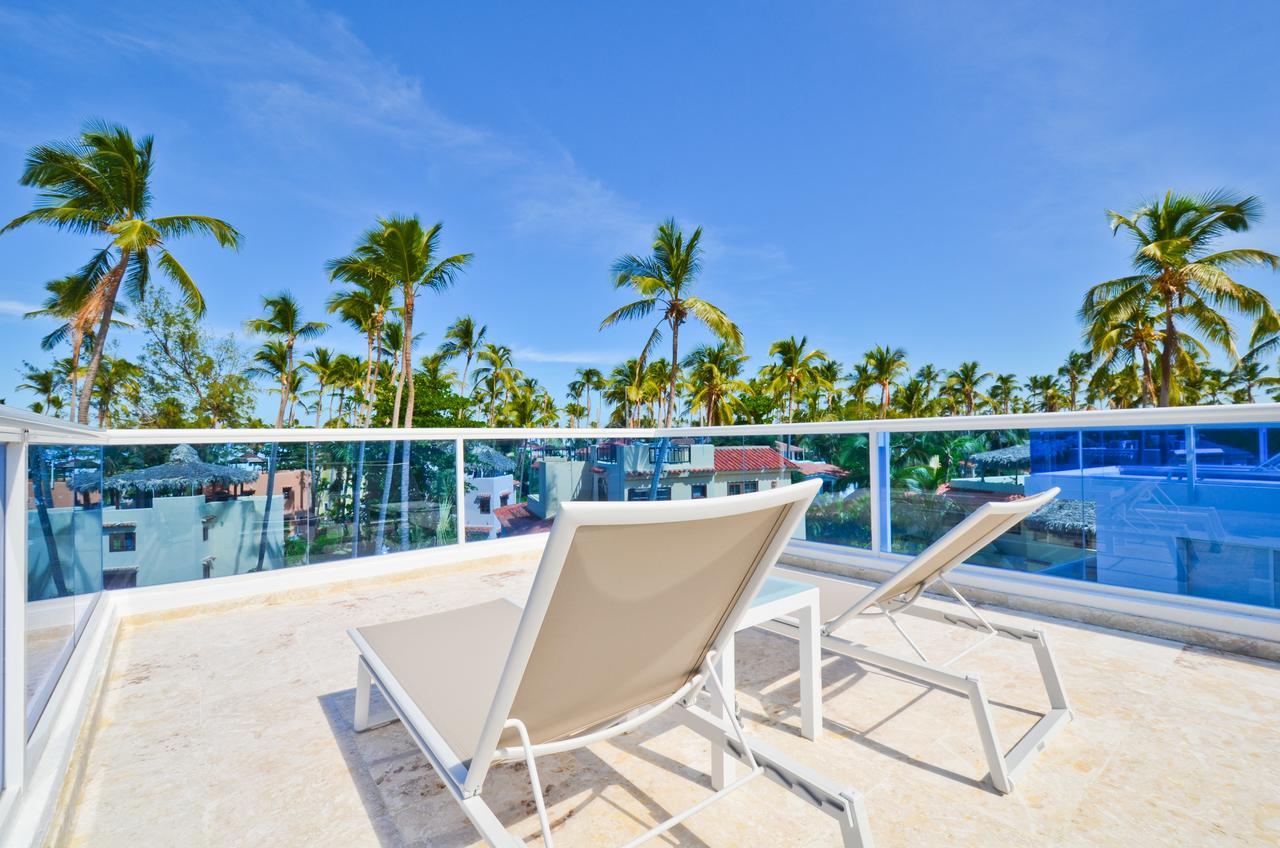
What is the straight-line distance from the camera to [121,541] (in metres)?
3.91

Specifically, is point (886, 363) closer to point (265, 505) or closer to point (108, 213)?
point (108, 213)

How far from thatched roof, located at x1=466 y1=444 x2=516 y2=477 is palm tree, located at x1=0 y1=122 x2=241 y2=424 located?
12978 mm

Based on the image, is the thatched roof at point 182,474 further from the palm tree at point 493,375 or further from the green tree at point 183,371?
the palm tree at point 493,375

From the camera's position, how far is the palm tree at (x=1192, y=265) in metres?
17.0

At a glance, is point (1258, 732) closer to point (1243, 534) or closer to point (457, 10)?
point (1243, 534)

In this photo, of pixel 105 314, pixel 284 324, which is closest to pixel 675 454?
pixel 105 314

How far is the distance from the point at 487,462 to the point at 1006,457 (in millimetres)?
4446

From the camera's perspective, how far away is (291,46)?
1486cm

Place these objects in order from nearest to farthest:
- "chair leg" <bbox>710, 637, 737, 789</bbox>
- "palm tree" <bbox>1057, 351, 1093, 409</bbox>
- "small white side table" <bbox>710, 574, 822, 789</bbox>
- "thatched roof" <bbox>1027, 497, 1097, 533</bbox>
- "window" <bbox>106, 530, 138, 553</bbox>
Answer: "chair leg" <bbox>710, 637, 737, 789</bbox>, "small white side table" <bbox>710, 574, 822, 789</bbox>, "thatched roof" <bbox>1027, 497, 1097, 533</bbox>, "window" <bbox>106, 530, 138, 553</bbox>, "palm tree" <bbox>1057, 351, 1093, 409</bbox>

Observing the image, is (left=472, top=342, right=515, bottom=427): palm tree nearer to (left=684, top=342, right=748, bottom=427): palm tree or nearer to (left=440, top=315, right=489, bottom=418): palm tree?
(left=440, top=315, right=489, bottom=418): palm tree

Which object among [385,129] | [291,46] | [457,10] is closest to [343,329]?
[385,129]

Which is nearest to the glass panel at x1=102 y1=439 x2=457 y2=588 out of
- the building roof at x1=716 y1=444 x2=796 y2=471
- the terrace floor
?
the terrace floor

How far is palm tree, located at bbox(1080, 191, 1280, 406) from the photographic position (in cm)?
1698

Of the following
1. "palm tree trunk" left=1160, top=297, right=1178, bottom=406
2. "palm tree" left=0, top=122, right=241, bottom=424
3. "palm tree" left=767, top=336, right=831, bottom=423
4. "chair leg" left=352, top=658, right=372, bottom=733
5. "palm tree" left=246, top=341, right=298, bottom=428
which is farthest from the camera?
"palm tree" left=767, top=336, right=831, bottom=423
